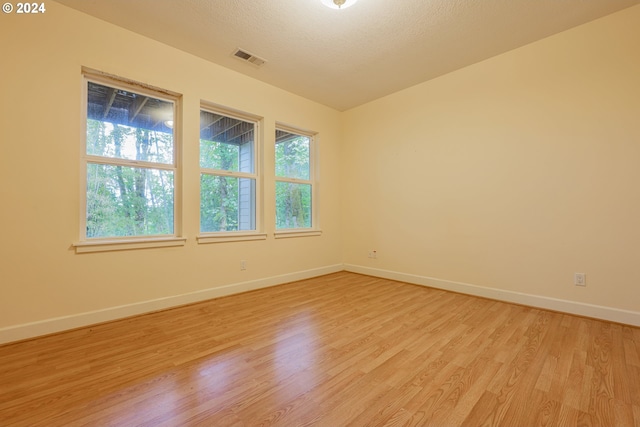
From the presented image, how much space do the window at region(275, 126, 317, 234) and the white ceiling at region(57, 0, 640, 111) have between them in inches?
40.3

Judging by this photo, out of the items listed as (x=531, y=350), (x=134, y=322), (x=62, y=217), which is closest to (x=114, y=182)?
(x=62, y=217)

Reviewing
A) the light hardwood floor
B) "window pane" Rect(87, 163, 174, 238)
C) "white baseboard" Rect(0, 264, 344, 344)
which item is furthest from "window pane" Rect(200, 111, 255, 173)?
the light hardwood floor

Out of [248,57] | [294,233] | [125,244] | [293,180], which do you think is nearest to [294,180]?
[293,180]

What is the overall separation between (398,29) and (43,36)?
309 centimetres

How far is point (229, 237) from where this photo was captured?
335cm

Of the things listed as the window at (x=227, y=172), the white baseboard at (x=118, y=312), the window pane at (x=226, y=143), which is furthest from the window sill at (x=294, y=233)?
the window pane at (x=226, y=143)

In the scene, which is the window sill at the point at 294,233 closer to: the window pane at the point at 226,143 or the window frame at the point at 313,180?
the window frame at the point at 313,180

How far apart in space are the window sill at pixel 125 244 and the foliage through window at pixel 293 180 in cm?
145

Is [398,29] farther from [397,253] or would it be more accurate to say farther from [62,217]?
[62,217]

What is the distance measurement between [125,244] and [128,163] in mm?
807

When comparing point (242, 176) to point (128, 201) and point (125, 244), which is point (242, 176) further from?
point (125, 244)

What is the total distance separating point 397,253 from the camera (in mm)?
4062

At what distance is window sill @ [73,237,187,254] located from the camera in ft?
7.92

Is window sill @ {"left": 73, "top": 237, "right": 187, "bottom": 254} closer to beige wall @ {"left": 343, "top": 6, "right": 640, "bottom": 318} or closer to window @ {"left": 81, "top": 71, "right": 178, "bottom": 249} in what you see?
window @ {"left": 81, "top": 71, "right": 178, "bottom": 249}
